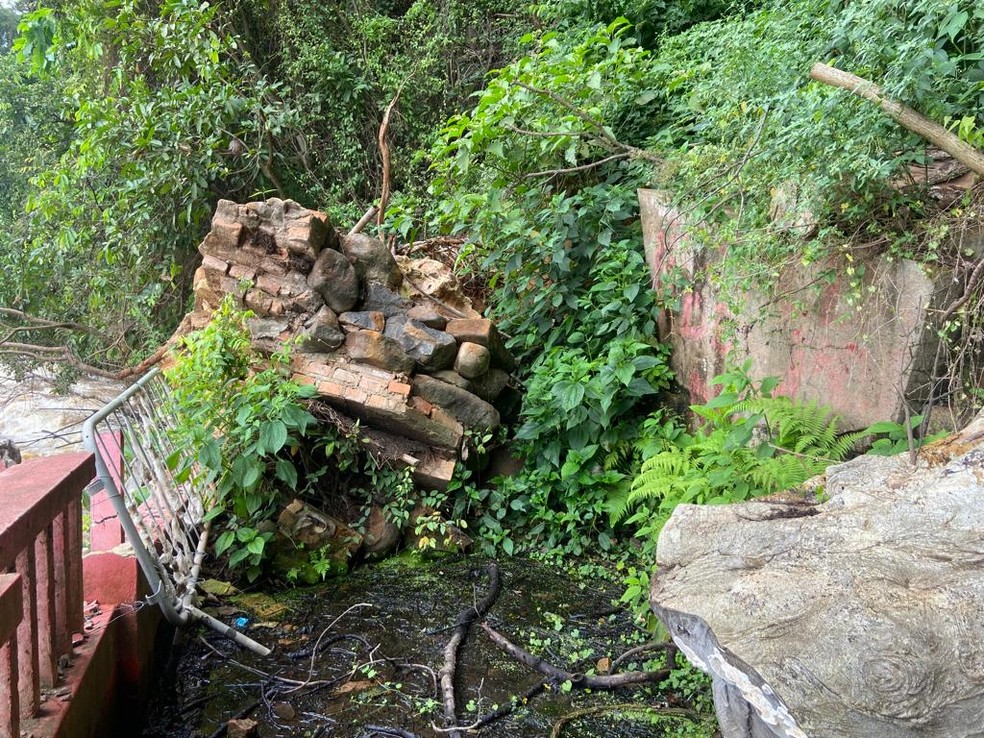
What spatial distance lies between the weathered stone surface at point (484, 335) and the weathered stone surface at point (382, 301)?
1.41ft

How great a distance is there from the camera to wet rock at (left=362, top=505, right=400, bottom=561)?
4.97 metres

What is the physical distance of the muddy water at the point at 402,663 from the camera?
3.27 meters

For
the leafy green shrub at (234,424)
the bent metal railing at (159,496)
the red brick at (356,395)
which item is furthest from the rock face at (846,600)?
the red brick at (356,395)

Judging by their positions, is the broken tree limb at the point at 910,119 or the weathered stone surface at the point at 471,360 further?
the weathered stone surface at the point at 471,360

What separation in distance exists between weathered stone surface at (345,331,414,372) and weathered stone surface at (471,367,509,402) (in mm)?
619

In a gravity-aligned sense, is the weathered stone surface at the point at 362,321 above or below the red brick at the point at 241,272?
below

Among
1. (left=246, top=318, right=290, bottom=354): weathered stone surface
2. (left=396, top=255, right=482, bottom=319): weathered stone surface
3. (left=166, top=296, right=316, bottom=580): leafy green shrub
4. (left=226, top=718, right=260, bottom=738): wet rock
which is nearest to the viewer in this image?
(left=226, top=718, right=260, bottom=738): wet rock

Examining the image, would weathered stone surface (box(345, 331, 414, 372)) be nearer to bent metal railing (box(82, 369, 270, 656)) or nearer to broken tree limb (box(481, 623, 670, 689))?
bent metal railing (box(82, 369, 270, 656))

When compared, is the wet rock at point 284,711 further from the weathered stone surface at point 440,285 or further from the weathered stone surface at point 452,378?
the weathered stone surface at point 440,285

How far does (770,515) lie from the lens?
98.0 inches

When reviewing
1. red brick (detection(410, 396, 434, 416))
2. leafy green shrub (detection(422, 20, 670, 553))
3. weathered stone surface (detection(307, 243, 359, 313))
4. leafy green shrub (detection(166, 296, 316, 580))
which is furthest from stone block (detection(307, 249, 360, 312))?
leafy green shrub (detection(422, 20, 670, 553))

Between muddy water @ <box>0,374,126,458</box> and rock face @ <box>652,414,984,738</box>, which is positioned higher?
rock face @ <box>652,414,984,738</box>

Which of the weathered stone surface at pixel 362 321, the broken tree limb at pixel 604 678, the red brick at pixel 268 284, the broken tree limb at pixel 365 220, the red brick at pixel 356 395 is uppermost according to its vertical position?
the broken tree limb at pixel 365 220

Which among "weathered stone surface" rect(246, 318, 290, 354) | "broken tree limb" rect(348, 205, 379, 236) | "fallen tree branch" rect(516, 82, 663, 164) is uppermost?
"fallen tree branch" rect(516, 82, 663, 164)
